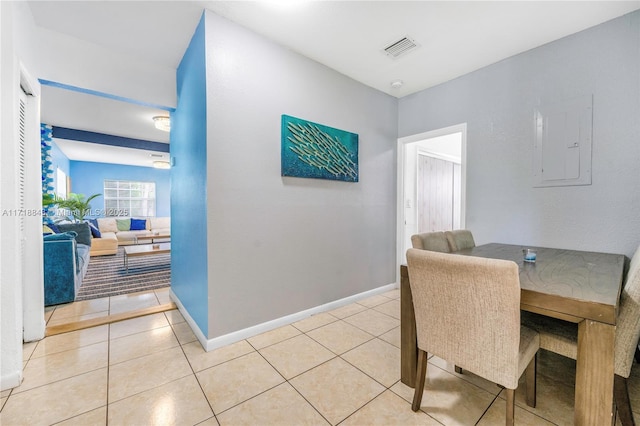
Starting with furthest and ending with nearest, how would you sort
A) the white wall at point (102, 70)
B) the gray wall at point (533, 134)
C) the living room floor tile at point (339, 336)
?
the white wall at point (102, 70) < the living room floor tile at point (339, 336) < the gray wall at point (533, 134)

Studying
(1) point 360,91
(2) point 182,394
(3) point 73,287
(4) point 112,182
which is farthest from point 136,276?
(4) point 112,182

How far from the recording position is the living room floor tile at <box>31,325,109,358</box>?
2005 mm

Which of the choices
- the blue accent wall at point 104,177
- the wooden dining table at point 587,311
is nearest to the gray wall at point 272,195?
the wooden dining table at point 587,311

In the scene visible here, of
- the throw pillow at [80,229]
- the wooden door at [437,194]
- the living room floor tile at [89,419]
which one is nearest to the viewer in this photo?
the living room floor tile at [89,419]

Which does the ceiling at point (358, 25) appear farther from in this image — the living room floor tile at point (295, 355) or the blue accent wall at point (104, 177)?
the blue accent wall at point (104, 177)

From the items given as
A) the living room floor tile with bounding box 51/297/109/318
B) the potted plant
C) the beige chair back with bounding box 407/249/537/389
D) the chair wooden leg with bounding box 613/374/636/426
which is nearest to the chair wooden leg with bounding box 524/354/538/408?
the chair wooden leg with bounding box 613/374/636/426

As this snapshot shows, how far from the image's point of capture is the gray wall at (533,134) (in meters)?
1.98

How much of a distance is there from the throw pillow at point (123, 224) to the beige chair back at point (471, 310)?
8554 millimetres

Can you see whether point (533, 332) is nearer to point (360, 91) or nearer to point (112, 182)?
point (360, 91)

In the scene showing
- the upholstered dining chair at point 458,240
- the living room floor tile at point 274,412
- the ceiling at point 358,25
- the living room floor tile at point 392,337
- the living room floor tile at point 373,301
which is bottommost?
the living room floor tile at point 274,412

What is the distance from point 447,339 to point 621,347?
73 cm

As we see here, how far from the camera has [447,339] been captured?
4.22 ft

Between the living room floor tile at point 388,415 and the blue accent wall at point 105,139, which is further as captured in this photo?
the blue accent wall at point 105,139

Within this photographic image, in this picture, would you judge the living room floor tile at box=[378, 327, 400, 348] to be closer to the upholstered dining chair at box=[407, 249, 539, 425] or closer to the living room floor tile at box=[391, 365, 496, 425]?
the living room floor tile at box=[391, 365, 496, 425]
